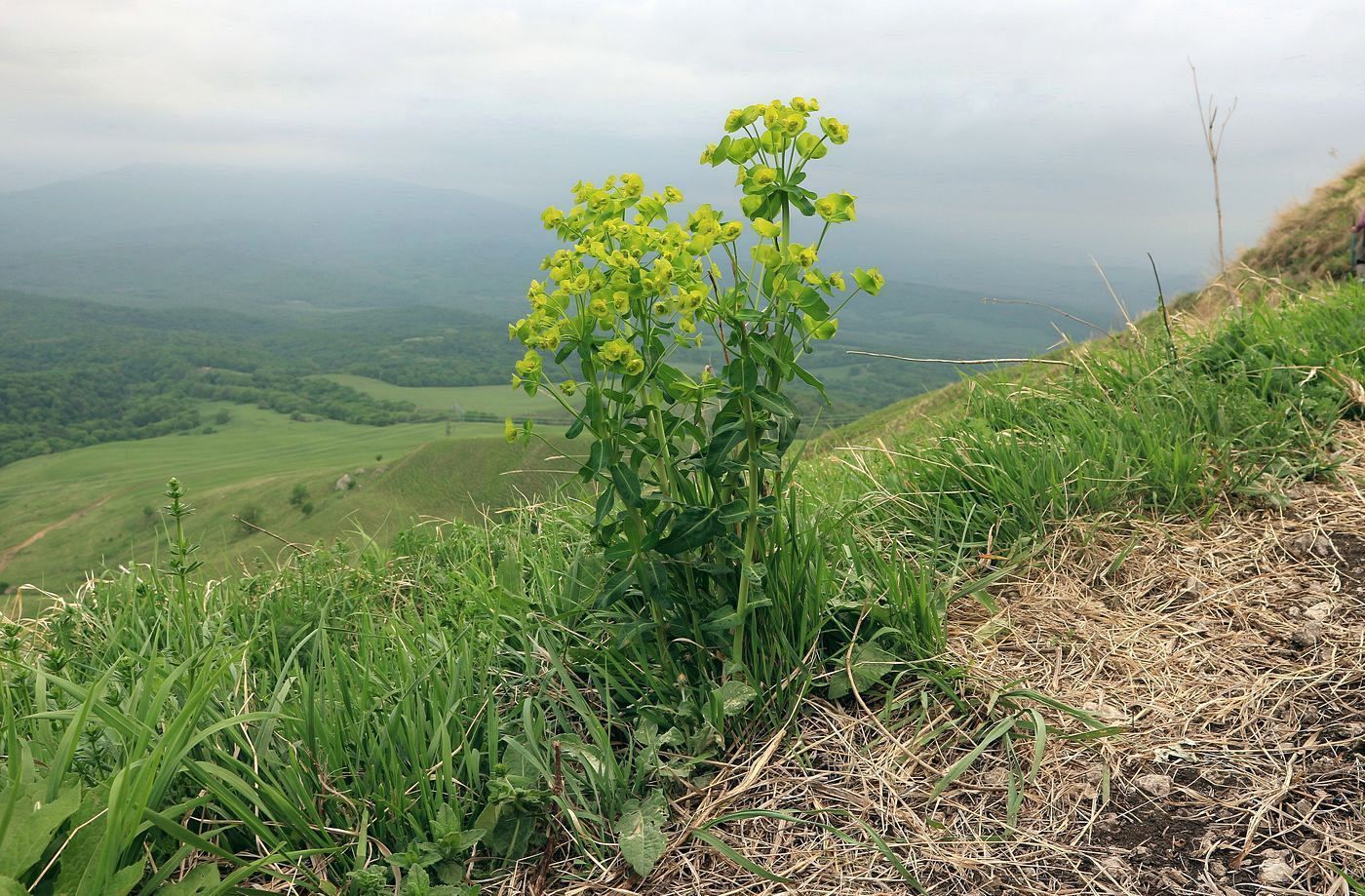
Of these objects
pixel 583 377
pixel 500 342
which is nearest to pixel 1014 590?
pixel 583 377

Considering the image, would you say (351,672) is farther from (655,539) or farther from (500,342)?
(500,342)

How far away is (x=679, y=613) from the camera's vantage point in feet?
7.84

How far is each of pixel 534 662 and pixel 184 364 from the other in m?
170

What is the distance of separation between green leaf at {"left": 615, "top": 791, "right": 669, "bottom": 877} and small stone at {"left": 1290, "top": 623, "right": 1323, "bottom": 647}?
6.97 ft

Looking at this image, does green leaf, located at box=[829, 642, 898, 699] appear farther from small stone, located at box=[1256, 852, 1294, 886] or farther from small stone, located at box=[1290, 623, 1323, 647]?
small stone, located at box=[1290, 623, 1323, 647]

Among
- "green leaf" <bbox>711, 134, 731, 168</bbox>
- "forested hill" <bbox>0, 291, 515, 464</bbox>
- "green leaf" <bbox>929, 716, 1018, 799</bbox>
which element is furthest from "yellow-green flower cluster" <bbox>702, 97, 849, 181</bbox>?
"forested hill" <bbox>0, 291, 515, 464</bbox>

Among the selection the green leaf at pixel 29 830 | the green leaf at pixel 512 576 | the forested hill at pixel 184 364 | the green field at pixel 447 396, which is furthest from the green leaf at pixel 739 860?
the forested hill at pixel 184 364

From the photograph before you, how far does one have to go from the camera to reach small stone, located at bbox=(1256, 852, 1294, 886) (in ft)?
5.89

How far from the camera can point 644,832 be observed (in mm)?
1971

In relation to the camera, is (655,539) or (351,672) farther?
(351,672)

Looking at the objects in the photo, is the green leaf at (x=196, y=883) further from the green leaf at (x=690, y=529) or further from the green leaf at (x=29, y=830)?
the green leaf at (x=690, y=529)

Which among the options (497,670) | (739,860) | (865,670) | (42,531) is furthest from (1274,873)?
(42,531)

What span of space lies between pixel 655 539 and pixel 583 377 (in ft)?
1.62

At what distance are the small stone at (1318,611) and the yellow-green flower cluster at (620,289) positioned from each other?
2.33 m
